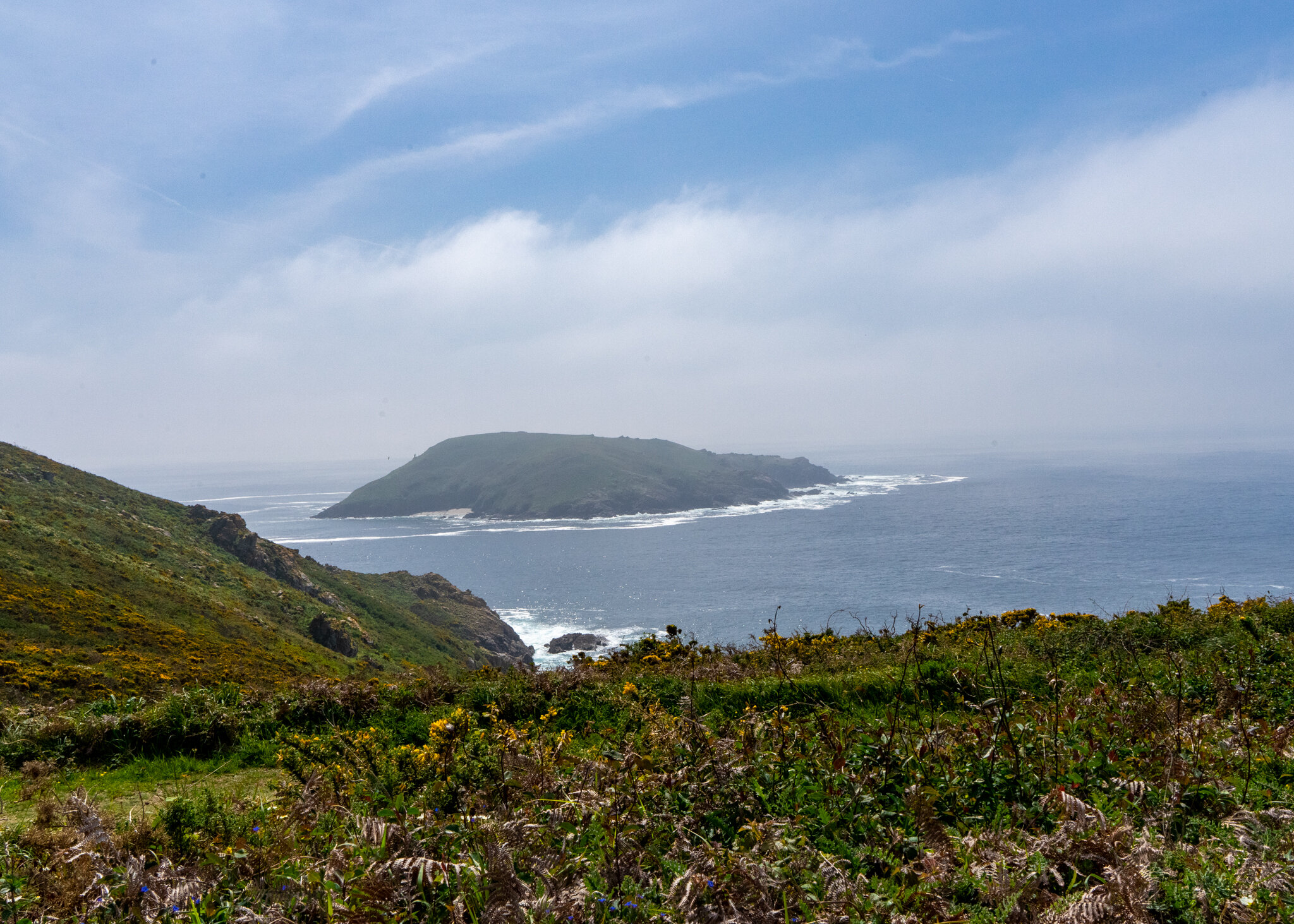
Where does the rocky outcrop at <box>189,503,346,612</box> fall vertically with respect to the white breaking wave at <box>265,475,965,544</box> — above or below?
above

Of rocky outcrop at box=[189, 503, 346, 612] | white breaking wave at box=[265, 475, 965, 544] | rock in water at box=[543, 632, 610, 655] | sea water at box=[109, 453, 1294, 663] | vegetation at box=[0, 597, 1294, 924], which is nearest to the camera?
vegetation at box=[0, 597, 1294, 924]

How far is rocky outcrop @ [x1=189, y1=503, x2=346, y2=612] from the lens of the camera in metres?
44.7

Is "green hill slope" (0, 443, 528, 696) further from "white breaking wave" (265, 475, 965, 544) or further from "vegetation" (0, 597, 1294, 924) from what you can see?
"white breaking wave" (265, 475, 965, 544)

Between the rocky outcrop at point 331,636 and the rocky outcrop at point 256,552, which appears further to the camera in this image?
the rocky outcrop at point 256,552

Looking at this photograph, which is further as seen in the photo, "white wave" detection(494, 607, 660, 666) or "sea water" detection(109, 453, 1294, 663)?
"sea water" detection(109, 453, 1294, 663)

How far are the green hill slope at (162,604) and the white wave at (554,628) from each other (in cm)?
432

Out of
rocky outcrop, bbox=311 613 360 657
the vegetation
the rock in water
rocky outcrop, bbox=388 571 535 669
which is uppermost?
the vegetation

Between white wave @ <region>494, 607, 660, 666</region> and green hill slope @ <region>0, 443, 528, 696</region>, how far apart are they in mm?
4319

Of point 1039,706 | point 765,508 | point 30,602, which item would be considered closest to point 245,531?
point 30,602

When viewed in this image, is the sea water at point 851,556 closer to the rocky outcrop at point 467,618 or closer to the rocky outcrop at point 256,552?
the rocky outcrop at point 467,618

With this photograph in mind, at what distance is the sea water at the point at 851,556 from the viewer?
74375 millimetres

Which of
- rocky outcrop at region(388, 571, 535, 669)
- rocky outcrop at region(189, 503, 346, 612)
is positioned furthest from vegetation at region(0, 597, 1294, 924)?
rocky outcrop at region(388, 571, 535, 669)

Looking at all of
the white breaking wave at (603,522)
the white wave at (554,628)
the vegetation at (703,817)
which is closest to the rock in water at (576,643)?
the white wave at (554,628)

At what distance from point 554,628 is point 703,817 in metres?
77.7
